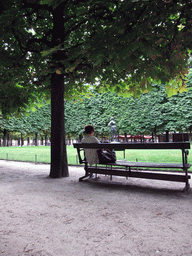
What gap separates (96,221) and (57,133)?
4083 millimetres

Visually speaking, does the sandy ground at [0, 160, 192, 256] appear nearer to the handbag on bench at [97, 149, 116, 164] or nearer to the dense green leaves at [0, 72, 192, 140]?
the handbag on bench at [97, 149, 116, 164]

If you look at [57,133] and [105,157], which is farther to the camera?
[57,133]

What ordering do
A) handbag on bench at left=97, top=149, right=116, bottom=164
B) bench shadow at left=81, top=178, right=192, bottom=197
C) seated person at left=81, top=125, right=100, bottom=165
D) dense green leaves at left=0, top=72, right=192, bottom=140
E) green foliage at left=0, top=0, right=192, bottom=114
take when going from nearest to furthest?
green foliage at left=0, top=0, right=192, bottom=114, bench shadow at left=81, top=178, right=192, bottom=197, handbag on bench at left=97, top=149, right=116, bottom=164, seated person at left=81, top=125, right=100, bottom=165, dense green leaves at left=0, top=72, right=192, bottom=140

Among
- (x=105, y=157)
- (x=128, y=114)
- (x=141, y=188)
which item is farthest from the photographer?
(x=128, y=114)

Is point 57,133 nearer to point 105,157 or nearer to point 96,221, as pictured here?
point 105,157

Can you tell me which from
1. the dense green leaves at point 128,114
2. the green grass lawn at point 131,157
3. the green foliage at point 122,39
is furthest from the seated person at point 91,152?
the dense green leaves at point 128,114

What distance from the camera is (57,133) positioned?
21.9 feet

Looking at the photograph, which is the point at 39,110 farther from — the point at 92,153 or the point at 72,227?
the point at 72,227

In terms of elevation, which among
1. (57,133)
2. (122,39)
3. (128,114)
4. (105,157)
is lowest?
(105,157)

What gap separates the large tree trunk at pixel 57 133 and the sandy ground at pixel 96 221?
1.63 meters

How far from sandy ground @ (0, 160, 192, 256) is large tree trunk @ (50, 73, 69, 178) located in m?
1.63

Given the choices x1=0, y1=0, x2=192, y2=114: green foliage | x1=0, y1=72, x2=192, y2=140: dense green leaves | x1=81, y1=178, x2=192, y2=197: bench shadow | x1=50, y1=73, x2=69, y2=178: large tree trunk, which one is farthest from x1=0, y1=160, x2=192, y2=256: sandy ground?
x1=0, y1=72, x2=192, y2=140: dense green leaves

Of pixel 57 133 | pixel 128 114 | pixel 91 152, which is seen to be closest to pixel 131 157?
pixel 57 133

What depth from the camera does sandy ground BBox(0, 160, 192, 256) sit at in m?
2.25
